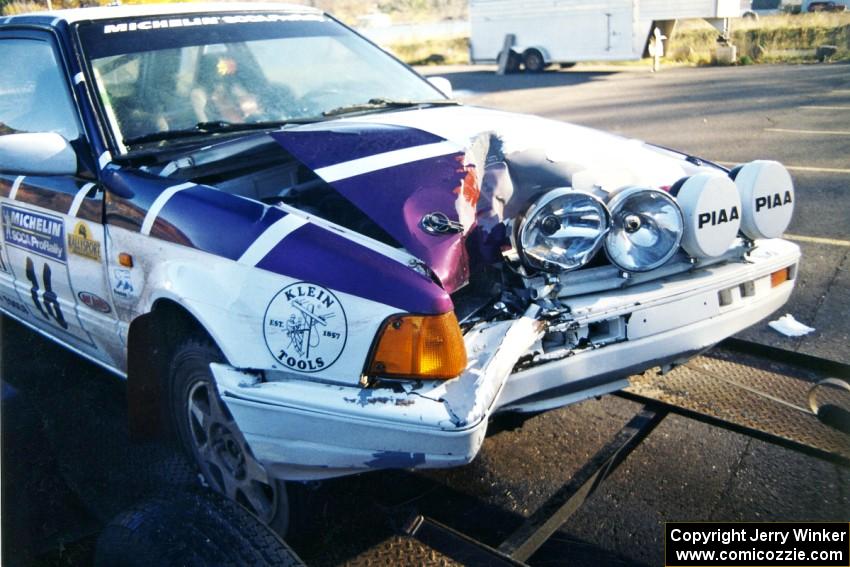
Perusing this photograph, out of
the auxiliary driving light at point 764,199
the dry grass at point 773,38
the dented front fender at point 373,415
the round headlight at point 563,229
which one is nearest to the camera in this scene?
the dented front fender at point 373,415

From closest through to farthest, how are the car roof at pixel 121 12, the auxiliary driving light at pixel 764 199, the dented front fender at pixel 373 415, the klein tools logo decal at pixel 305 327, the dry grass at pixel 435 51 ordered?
the dented front fender at pixel 373 415 < the klein tools logo decal at pixel 305 327 < the auxiliary driving light at pixel 764 199 < the car roof at pixel 121 12 < the dry grass at pixel 435 51

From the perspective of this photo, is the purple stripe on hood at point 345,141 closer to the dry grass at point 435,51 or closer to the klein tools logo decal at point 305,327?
the klein tools logo decal at point 305,327

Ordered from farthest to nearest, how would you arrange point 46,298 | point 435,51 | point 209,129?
1. point 435,51
2. point 46,298
3. point 209,129

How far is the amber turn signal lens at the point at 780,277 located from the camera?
270 centimetres

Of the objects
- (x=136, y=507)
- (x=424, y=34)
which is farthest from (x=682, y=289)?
(x=424, y=34)

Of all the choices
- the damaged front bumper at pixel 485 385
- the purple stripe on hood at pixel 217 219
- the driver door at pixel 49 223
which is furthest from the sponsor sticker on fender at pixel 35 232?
the damaged front bumper at pixel 485 385

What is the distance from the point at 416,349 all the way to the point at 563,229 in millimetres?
693

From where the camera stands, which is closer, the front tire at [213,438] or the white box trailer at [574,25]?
the front tire at [213,438]

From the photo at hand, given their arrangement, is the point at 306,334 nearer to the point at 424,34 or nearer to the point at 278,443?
the point at 278,443

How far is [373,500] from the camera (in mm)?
2756

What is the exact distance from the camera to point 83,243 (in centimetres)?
283

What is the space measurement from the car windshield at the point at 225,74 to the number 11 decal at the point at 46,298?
0.75 m

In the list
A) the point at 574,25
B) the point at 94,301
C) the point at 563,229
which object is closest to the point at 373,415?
the point at 563,229

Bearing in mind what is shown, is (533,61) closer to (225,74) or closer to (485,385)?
(225,74)
